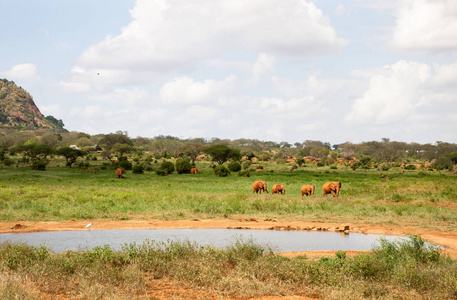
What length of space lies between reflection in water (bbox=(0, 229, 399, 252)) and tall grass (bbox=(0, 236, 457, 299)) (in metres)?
2.76

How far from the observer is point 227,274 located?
30.3ft

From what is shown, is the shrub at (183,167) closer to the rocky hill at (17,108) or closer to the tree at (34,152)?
the tree at (34,152)

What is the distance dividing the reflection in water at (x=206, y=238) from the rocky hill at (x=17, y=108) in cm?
15218

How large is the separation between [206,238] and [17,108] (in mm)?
174958

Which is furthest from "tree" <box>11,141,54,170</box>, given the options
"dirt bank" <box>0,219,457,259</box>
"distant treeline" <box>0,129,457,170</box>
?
"dirt bank" <box>0,219,457,259</box>

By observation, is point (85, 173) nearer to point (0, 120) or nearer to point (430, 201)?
point (430, 201)

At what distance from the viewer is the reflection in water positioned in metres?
13.5

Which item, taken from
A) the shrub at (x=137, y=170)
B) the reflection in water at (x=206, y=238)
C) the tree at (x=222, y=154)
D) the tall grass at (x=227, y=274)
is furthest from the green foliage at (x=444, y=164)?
the tall grass at (x=227, y=274)

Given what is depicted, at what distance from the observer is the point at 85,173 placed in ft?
155

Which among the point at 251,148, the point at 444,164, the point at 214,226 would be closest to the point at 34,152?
the point at 214,226

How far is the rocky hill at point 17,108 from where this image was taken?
Result: 160 metres

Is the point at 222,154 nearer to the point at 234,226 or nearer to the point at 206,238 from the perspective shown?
the point at 234,226

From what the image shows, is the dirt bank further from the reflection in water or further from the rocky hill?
the rocky hill

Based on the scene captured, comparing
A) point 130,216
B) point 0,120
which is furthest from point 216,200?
point 0,120
